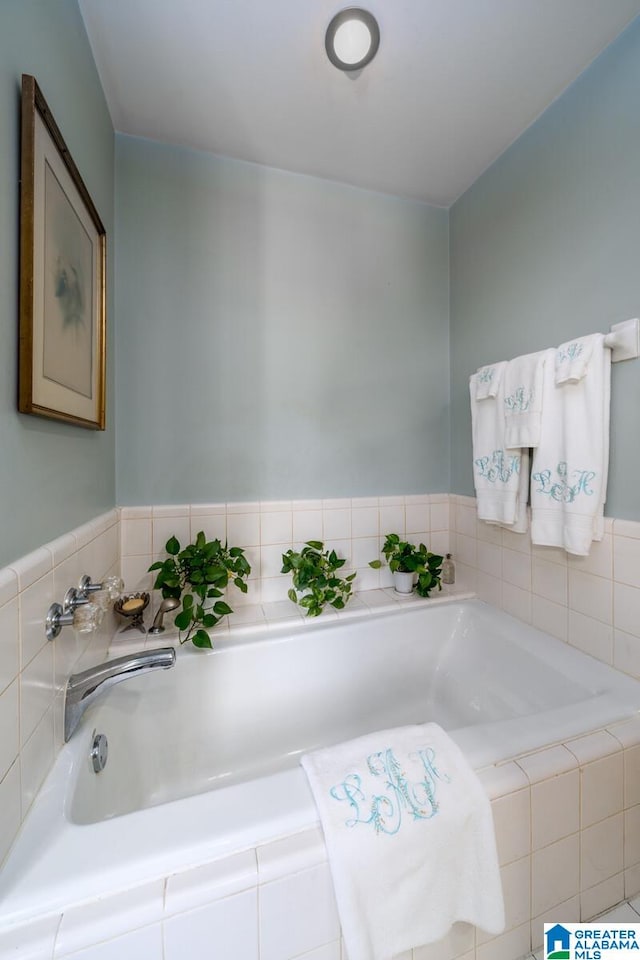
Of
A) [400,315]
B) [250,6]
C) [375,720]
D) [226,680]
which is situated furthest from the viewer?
[400,315]

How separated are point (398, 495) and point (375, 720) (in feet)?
3.22

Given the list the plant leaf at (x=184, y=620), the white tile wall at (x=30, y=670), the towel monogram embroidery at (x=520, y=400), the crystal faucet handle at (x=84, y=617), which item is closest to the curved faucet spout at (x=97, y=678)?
the white tile wall at (x=30, y=670)

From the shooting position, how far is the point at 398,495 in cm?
182

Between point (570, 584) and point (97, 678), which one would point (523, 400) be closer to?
point (570, 584)

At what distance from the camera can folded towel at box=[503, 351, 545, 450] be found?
1224 millimetres

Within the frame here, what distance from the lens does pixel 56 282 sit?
2.75ft

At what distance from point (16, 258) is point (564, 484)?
1511 mm

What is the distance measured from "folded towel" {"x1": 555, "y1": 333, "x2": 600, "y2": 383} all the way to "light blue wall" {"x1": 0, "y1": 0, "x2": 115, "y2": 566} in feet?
4.66

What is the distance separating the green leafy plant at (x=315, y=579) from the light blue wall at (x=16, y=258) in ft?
2.51

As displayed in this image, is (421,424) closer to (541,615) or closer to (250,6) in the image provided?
(541,615)

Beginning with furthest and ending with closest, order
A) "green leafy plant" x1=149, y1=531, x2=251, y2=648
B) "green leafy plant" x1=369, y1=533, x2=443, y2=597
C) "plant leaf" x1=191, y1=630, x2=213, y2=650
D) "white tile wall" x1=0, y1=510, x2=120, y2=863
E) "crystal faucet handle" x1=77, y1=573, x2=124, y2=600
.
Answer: "green leafy plant" x1=369, y1=533, x2=443, y2=597 < "green leafy plant" x1=149, y1=531, x2=251, y2=648 < "plant leaf" x1=191, y1=630, x2=213, y2=650 < "crystal faucet handle" x1=77, y1=573, x2=124, y2=600 < "white tile wall" x1=0, y1=510, x2=120, y2=863

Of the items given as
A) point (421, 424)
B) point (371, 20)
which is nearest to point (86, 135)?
point (371, 20)

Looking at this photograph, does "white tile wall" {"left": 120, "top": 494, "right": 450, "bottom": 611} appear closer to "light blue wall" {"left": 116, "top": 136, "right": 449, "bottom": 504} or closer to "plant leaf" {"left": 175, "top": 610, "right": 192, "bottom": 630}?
"light blue wall" {"left": 116, "top": 136, "right": 449, "bottom": 504}

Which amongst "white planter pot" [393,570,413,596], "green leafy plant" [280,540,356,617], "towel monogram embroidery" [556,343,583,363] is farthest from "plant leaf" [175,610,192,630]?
"towel monogram embroidery" [556,343,583,363]
